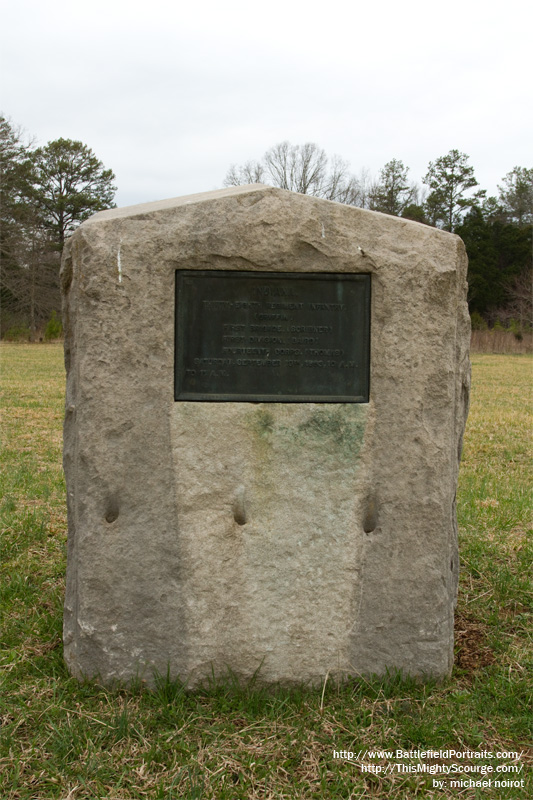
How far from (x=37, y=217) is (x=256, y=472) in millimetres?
31498

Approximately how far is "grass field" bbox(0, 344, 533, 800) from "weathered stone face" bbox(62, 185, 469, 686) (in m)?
0.13

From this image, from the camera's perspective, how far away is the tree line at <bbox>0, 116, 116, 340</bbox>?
29.2m

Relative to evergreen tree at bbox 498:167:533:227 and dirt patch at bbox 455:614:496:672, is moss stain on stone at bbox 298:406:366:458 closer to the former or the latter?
dirt patch at bbox 455:614:496:672

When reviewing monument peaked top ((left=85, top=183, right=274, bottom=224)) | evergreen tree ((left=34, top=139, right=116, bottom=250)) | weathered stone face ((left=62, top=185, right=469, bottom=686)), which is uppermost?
evergreen tree ((left=34, top=139, right=116, bottom=250))

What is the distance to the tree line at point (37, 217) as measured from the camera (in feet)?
95.8

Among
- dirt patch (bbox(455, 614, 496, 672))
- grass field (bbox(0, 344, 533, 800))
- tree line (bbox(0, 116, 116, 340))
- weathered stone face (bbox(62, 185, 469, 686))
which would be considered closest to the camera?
grass field (bbox(0, 344, 533, 800))

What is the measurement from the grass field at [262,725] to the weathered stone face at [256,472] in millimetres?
135

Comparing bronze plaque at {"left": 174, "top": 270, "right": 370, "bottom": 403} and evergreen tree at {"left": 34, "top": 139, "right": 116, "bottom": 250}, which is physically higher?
evergreen tree at {"left": 34, "top": 139, "right": 116, "bottom": 250}

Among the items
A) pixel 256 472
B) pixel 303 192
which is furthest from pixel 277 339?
pixel 303 192

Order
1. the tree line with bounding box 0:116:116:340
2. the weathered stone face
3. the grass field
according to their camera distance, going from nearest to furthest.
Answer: the grass field, the weathered stone face, the tree line with bounding box 0:116:116:340

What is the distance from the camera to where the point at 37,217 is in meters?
31.4

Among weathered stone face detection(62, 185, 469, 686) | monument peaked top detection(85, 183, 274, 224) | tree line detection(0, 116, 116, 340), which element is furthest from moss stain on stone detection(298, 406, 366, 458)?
tree line detection(0, 116, 116, 340)

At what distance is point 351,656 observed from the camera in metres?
2.84

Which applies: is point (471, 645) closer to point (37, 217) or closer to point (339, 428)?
point (339, 428)
